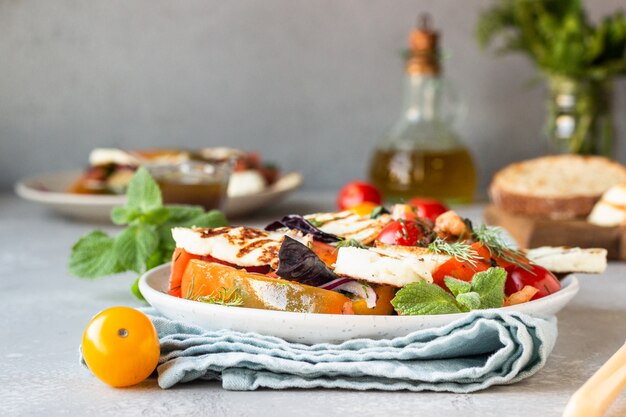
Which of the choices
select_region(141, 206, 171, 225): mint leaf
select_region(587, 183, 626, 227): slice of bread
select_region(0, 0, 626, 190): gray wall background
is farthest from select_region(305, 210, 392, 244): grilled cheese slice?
select_region(0, 0, 626, 190): gray wall background

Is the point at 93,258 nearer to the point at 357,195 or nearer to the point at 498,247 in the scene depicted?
the point at 498,247

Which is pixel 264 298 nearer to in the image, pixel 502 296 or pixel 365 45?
pixel 502 296

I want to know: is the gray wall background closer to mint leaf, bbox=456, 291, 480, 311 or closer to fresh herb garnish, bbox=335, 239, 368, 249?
fresh herb garnish, bbox=335, 239, 368, 249

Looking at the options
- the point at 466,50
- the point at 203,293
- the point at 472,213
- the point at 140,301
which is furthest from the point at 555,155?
the point at 203,293

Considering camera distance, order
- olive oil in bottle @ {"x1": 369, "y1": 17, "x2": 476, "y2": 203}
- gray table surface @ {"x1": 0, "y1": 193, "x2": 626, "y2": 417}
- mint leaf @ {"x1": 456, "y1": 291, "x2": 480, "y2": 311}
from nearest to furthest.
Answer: gray table surface @ {"x1": 0, "y1": 193, "x2": 626, "y2": 417} → mint leaf @ {"x1": 456, "y1": 291, "x2": 480, "y2": 311} → olive oil in bottle @ {"x1": 369, "y1": 17, "x2": 476, "y2": 203}

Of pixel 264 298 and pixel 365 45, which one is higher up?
pixel 365 45

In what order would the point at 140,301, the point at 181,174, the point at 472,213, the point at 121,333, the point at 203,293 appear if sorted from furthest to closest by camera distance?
the point at 472,213 → the point at 181,174 → the point at 140,301 → the point at 203,293 → the point at 121,333
